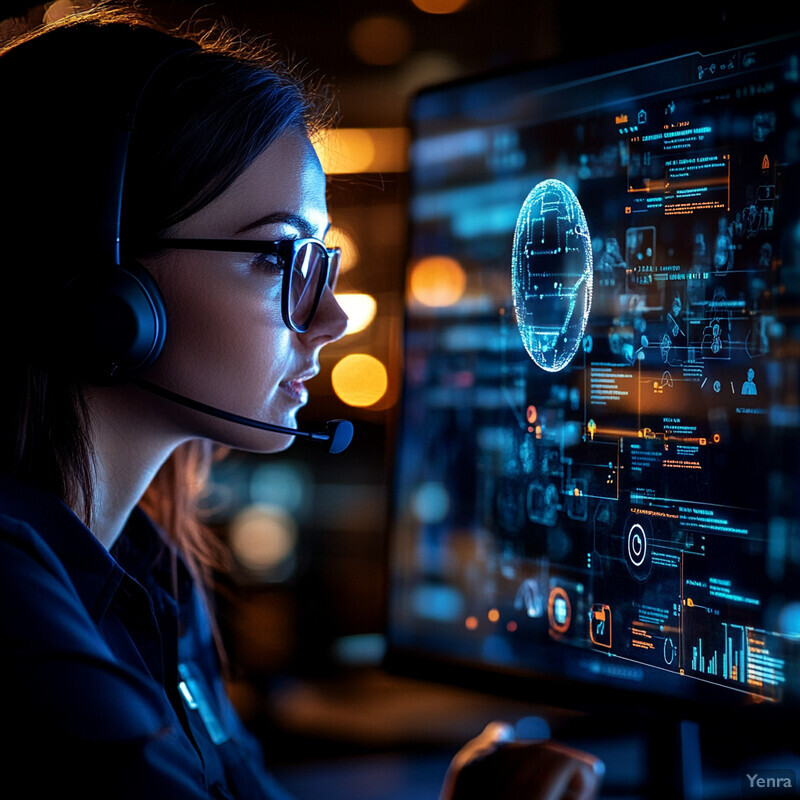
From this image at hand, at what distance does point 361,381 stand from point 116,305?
265 centimetres

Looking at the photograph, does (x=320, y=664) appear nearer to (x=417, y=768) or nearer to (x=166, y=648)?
(x=417, y=768)

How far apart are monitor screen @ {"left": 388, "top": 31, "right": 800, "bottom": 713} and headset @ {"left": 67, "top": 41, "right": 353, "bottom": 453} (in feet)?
1.13

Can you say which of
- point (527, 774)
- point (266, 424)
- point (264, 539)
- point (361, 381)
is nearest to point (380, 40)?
point (361, 381)

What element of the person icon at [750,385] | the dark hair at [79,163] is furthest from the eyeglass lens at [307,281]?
the person icon at [750,385]

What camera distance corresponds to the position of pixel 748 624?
23.9 inches

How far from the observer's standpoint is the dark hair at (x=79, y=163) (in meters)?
0.71

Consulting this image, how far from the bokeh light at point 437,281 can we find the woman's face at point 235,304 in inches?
6.3

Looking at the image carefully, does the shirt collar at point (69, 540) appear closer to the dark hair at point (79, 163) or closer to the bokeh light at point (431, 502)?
the dark hair at point (79, 163)

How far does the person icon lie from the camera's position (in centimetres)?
60

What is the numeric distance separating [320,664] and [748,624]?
7.58 feet

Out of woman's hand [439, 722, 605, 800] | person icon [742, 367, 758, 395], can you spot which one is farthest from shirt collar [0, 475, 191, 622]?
person icon [742, 367, 758, 395]

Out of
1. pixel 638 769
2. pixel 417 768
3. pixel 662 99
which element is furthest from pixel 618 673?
pixel 417 768

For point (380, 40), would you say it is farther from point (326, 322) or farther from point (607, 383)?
point (607, 383)

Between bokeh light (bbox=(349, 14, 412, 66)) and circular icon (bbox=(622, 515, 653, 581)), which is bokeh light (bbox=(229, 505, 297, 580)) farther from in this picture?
circular icon (bbox=(622, 515, 653, 581))
